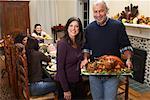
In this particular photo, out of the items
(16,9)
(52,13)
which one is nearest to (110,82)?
(16,9)

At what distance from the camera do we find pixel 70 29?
2.01 metres

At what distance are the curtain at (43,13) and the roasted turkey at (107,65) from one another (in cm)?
482

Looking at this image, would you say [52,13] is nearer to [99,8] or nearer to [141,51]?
[141,51]

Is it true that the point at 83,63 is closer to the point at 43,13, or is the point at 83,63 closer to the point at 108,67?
the point at 108,67

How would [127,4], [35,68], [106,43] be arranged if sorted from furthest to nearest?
[127,4], [35,68], [106,43]

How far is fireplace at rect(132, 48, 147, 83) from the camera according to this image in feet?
12.1

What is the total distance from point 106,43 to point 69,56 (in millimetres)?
399

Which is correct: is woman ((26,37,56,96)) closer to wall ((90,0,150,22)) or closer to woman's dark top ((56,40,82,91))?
woman's dark top ((56,40,82,91))

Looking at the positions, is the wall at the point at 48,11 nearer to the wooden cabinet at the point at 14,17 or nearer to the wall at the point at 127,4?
the wooden cabinet at the point at 14,17

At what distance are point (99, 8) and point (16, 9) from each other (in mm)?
4432

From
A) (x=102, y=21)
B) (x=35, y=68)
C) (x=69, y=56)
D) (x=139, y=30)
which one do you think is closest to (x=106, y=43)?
(x=102, y=21)

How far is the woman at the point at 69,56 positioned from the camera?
1.98 metres

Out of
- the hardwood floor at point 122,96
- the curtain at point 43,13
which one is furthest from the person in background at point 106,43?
the curtain at point 43,13

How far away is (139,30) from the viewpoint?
146 inches
